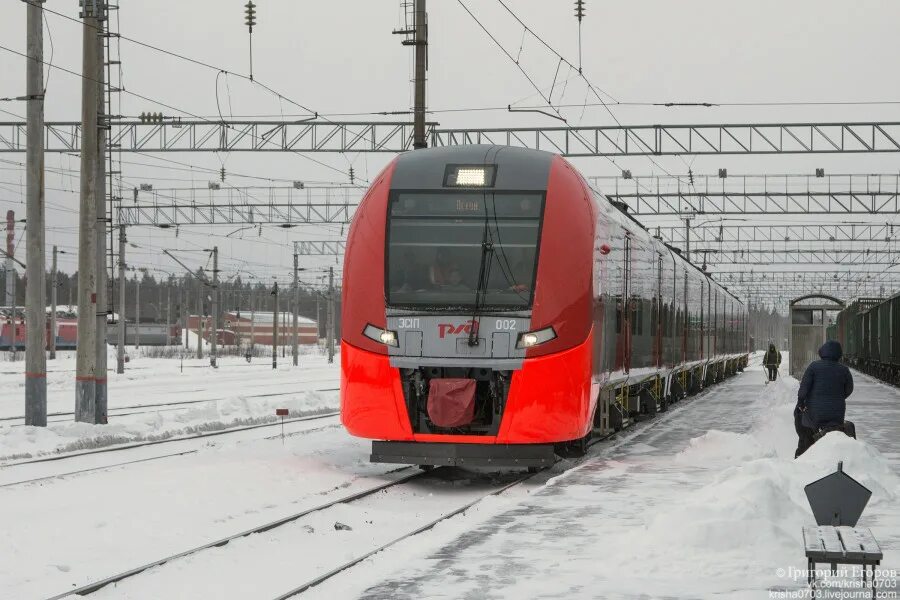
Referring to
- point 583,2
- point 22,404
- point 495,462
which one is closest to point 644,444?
point 495,462

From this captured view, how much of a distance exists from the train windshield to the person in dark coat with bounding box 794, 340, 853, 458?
3013 millimetres

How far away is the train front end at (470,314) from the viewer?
13008 millimetres

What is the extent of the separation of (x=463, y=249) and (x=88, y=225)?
8.26m

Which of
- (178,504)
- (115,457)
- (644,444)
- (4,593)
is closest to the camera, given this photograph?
(4,593)

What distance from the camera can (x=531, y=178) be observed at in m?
13.7

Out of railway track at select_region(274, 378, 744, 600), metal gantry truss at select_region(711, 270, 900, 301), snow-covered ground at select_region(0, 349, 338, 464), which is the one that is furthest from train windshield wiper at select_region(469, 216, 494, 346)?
metal gantry truss at select_region(711, 270, 900, 301)

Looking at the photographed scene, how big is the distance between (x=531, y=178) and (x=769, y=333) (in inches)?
6010

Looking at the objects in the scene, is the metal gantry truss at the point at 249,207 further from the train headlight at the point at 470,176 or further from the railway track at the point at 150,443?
the train headlight at the point at 470,176

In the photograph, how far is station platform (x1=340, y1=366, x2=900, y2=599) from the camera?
25.3 feet

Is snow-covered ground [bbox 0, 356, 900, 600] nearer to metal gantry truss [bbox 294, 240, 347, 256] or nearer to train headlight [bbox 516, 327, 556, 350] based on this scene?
train headlight [bbox 516, 327, 556, 350]

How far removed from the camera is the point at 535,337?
1308 cm

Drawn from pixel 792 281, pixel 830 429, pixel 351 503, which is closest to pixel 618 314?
pixel 830 429

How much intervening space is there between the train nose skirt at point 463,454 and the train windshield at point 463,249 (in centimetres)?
146

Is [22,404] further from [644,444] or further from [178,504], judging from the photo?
[178,504]
